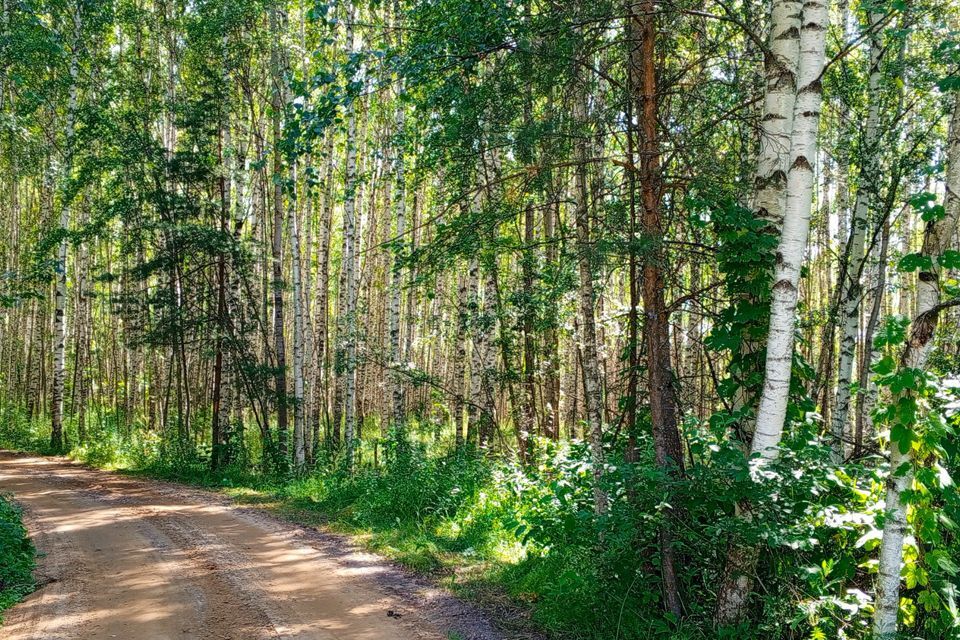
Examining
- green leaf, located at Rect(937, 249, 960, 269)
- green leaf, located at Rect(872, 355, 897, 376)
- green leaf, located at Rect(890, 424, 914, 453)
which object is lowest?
green leaf, located at Rect(890, 424, 914, 453)

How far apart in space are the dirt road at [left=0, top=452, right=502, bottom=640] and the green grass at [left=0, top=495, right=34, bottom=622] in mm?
151

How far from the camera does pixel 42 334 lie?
2294 cm

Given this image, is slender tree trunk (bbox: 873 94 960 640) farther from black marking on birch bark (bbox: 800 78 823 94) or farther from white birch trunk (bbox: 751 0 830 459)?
black marking on birch bark (bbox: 800 78 823 94)

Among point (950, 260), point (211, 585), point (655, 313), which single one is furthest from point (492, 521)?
point (950, 260)

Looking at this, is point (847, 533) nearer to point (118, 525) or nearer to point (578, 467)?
point (578, 467)

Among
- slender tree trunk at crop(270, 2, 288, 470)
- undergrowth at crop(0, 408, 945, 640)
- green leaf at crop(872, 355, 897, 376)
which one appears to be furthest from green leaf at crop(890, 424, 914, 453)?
slender tree trunk at crop(270, 2, 288, 470)

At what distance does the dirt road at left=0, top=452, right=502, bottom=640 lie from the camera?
225 inches

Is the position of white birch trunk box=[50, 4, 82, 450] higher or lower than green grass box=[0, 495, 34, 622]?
higher

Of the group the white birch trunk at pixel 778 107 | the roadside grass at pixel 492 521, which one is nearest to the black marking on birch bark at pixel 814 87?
the white birch trunk at pixel 778 107

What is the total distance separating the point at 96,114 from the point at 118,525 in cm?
882

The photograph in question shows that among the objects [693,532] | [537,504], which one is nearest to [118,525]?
[537,504]

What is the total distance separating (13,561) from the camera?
6.97m

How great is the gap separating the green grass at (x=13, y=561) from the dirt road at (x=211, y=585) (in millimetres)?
151

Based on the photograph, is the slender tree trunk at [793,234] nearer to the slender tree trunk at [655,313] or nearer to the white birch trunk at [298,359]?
the slender tree trunk at [655,313]
